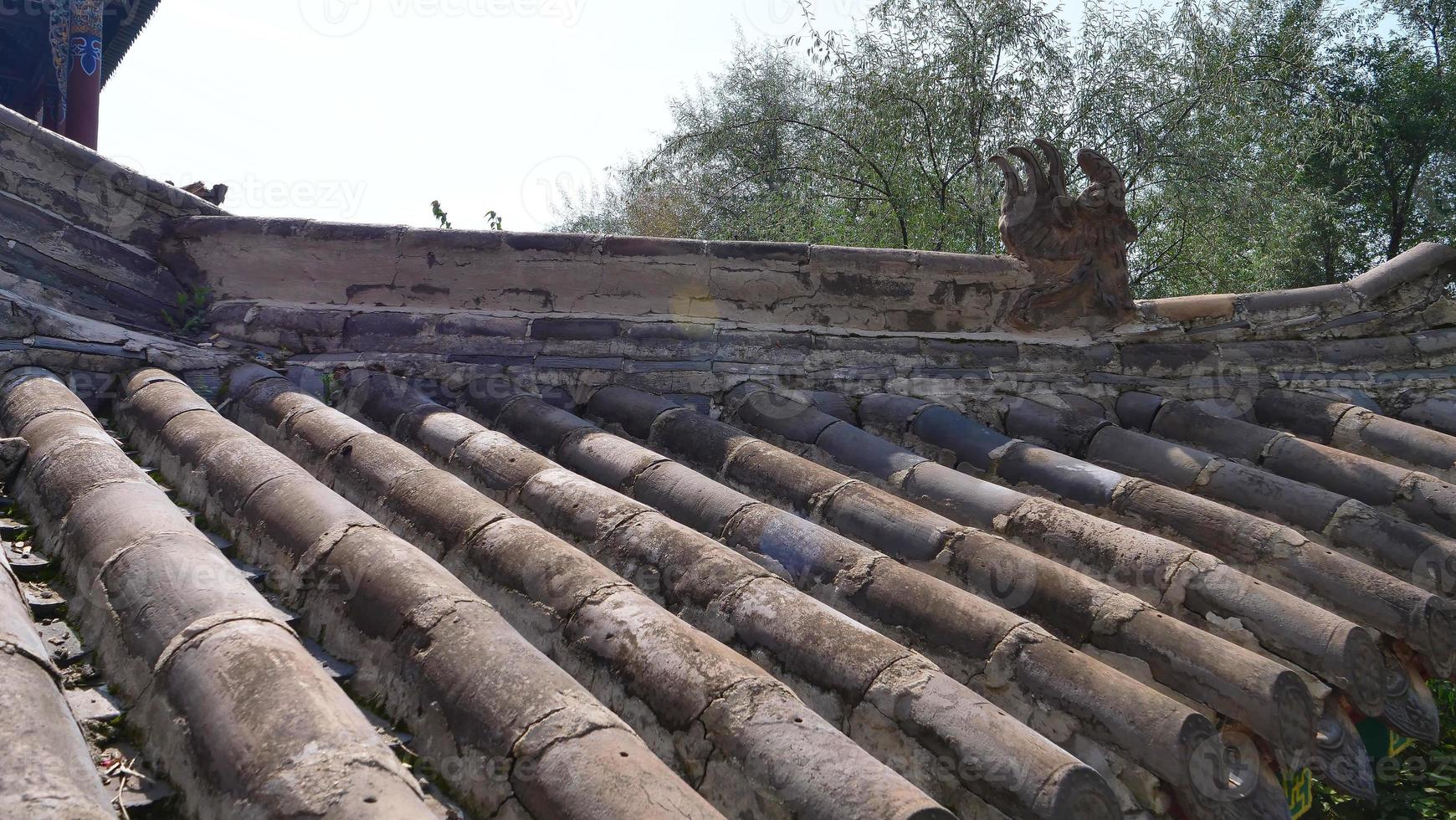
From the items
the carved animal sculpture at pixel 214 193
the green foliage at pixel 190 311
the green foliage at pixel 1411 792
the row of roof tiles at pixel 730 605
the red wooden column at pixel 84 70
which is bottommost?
the green foliage at pixel 1411 792

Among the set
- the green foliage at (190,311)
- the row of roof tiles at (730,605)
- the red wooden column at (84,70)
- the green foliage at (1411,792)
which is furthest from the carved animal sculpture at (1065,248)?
the red wooden column at (84,70)

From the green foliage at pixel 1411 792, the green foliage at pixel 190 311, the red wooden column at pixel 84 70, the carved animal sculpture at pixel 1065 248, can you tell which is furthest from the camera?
the red wooden column at pixel 84 70

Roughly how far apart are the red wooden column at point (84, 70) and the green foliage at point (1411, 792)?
526 inches

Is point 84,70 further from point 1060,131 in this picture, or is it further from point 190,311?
point 1060,131

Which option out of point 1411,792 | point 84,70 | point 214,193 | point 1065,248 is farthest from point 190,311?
point 84,70

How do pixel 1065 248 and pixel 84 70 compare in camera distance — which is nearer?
pixel 1065 248

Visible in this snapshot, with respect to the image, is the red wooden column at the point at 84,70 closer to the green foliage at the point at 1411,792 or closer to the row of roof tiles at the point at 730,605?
the row of roof tiles at the point at 730,605

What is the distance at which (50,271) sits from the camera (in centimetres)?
449

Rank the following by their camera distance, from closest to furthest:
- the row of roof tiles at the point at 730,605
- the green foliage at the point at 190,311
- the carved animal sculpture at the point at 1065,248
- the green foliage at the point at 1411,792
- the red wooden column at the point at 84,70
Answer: the row of roof tiles at the point at 730,605, the green foliage at the point at 1411,792, the green foliage at the point at 190,311, the carved animal sculpture at the point at 1065,248, the red wooden column at the point at 84,70

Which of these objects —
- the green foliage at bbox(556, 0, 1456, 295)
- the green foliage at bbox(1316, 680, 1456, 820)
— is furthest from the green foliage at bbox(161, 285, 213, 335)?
the green foliage at bbox(556, 0, 1456, 295)

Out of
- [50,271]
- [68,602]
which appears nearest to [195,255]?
[50,271]

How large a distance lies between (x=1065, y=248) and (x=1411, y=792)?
2976mm

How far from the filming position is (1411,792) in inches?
176

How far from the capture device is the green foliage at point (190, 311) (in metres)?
4.84
